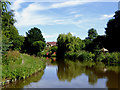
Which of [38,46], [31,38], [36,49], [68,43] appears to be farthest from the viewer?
[31,38]

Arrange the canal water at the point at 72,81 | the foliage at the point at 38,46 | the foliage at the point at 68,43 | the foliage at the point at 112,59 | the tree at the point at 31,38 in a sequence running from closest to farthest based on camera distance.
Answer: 1. the canal water at the point at 72,81
2. the foliage at the point at 112,59
3. the foliage at the point at 68,43
4. the foliage at the point at 38,46
5. the tree at the point at 31,38

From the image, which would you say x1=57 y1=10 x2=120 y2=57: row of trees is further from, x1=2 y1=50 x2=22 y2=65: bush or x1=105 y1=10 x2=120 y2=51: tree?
x1=2 y1=50 x2=22 y2=65: bush

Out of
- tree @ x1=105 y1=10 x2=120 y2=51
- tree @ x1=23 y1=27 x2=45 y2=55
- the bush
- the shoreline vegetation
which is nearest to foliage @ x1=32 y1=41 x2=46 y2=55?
the shoreline vegetation

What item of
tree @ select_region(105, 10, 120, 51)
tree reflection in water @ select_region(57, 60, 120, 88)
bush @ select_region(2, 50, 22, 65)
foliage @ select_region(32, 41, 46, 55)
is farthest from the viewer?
foliage @ select_region(32, 41, 46, 55)

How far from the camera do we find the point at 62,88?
8.45 m

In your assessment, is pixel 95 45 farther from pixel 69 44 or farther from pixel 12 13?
pixel 12 13

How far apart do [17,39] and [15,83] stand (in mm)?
12591

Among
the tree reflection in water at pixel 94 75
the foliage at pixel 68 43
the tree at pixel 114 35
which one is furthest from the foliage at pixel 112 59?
the foliage at pixel 68 43

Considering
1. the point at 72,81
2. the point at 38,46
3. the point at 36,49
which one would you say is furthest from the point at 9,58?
the point at 36,49

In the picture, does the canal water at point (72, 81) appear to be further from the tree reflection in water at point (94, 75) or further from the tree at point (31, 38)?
the tree at point (31, 38)

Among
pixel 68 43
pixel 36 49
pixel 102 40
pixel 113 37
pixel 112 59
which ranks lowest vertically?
pixel 112 59

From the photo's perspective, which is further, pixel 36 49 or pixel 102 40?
pixel 36 49

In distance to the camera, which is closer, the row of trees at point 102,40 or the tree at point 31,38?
the row of trees at point 102,40

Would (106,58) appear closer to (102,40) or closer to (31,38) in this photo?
(102,40)
